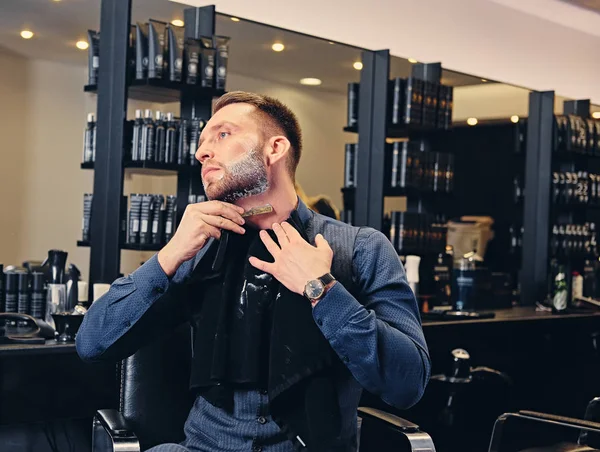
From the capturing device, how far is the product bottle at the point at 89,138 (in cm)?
389

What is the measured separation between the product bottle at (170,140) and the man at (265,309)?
6.47 ft

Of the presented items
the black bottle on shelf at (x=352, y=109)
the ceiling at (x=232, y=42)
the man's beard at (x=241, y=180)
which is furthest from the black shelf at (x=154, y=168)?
the man's beard at (x=241, y=180)

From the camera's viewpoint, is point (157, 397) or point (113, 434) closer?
point (113, 434)

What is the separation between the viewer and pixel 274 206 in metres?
1.89

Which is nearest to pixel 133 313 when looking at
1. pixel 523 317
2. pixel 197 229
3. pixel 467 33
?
pixel 197 229

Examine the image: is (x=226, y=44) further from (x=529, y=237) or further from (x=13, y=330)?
(x=529, y=237)

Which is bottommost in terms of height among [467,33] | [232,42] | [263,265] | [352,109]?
[263,265]

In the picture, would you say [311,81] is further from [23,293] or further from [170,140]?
[23,293]

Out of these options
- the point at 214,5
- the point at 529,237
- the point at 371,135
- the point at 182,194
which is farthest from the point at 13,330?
the point at 529,237

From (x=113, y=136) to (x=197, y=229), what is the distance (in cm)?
212

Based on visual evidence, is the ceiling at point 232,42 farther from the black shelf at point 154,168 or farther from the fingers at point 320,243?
the fingers at point 320,243

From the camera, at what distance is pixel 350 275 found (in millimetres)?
1821

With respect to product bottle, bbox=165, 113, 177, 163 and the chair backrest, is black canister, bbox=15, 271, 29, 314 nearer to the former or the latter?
product bottle, bbox=165, 113, 177, 163

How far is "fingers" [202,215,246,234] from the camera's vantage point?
1.75m
